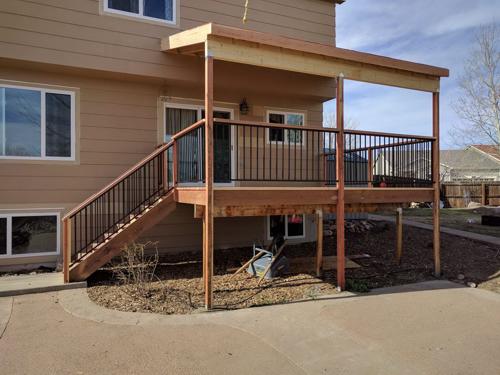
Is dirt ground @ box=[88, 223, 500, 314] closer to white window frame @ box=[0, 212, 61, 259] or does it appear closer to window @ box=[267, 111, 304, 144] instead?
white window frame @ box=[0, 212, 61, 259]

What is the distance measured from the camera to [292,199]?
6598mm

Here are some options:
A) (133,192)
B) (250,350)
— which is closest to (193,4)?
(133,192)

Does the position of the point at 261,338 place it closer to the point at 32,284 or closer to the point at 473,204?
the point at 32,284

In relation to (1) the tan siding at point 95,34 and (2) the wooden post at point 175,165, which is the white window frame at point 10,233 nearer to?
(2) the wooden post at point 175,165

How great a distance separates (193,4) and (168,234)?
4.97m

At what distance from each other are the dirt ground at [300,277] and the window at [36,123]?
8.62 ft

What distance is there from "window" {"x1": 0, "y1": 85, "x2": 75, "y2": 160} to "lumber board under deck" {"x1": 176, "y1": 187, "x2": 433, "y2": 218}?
8.99 feet

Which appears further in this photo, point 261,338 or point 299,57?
point 299,57

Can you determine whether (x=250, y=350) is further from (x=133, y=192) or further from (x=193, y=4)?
(x=193, y=4)

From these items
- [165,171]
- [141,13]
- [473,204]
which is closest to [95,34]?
[141,13]

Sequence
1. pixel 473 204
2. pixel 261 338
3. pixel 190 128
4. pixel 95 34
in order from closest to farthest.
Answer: pixel 261 338
pixel 190 128
pixel 95 34
pixel 473 204

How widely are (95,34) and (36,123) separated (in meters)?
2.03

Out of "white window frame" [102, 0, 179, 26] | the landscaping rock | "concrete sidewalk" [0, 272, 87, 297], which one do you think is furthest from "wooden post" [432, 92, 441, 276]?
the landscaping rock

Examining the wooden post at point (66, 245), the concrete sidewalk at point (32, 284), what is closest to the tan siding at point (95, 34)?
the wooden post at point (66, 245)
